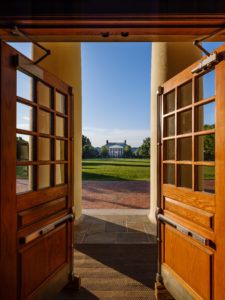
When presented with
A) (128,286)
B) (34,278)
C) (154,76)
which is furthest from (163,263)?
(154,76)

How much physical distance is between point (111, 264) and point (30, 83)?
107 inches

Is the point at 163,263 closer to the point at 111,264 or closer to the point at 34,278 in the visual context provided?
the point at 111,264

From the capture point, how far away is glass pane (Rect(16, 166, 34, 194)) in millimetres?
1560

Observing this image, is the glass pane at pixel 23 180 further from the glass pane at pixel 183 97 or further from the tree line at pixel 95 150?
the tree line at pixel 95 150

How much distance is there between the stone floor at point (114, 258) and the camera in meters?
2.16

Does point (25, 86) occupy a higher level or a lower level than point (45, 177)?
higher

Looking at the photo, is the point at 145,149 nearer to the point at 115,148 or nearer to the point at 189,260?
the point at 115,148

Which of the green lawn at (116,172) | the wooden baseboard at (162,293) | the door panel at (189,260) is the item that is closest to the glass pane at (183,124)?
the door panel at (189,260)

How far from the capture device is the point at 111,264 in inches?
105

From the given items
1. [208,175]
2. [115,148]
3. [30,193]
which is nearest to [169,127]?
[208,175]

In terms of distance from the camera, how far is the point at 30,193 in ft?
5.39

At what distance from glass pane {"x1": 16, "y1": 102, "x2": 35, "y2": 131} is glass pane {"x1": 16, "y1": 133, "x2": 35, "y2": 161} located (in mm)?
93

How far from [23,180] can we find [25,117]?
0.66 meters
